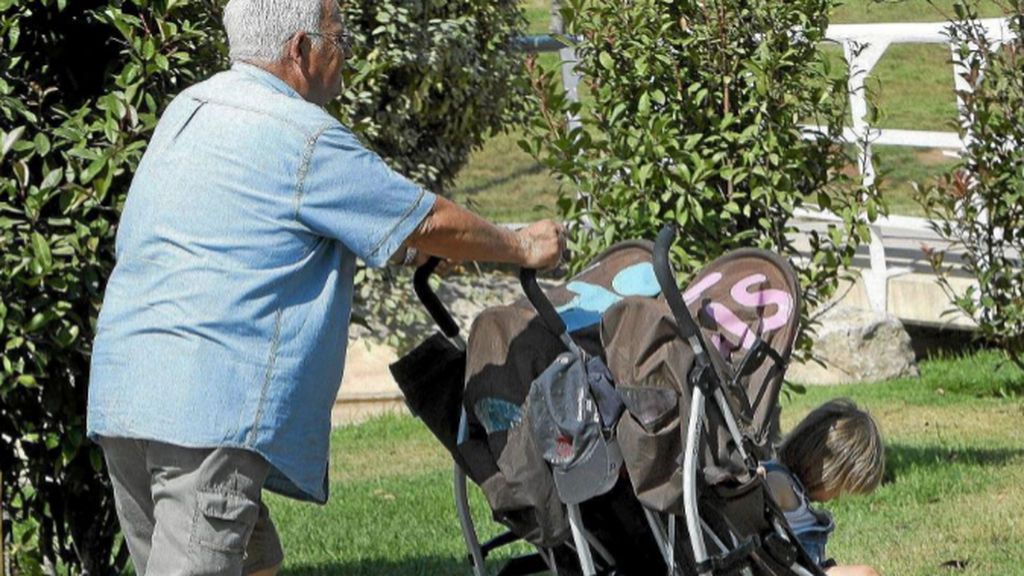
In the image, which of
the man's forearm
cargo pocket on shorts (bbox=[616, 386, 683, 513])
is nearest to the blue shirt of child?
cargo pocket on shorts (bbox=[616, 386, 683, 513])

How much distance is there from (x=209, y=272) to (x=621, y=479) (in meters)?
1.21

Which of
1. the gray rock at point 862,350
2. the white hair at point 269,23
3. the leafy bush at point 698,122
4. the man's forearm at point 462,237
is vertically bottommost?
the gray rock at point 862,350

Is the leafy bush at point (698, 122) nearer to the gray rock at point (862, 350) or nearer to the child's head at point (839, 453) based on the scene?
the child's head at point (839, 453)

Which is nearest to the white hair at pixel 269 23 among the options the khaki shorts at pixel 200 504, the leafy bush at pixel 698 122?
the khaki shorts at pixel 200 504

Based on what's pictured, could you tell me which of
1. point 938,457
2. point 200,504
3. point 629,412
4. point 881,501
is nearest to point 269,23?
point 200,504

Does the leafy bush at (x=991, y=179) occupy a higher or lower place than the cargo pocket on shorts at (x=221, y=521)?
lower

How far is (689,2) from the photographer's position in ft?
21.8

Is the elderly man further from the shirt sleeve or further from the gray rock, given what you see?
the gray rock

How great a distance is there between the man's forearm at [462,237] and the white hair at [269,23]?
0.50m

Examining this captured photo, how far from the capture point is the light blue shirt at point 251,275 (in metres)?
3.91

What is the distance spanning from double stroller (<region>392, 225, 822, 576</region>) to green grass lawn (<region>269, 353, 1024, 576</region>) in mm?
1907

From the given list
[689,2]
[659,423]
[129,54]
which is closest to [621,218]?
[689,2]

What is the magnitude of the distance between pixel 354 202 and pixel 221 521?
0.77 meters

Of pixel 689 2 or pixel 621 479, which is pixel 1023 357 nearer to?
pixel 689 2
